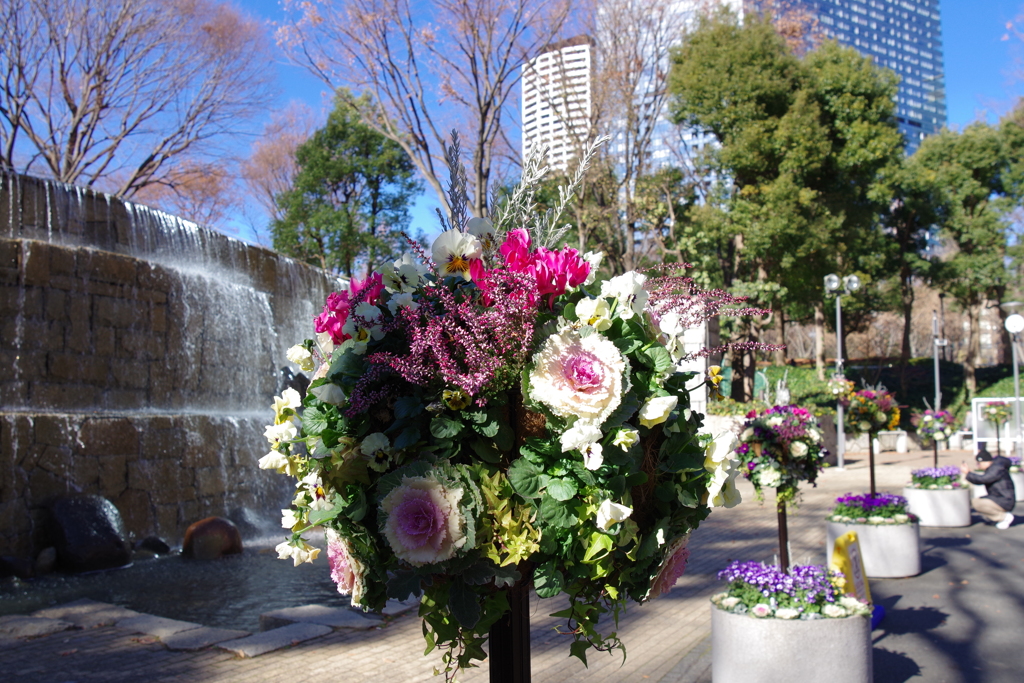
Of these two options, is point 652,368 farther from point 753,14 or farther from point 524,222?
point 753,14

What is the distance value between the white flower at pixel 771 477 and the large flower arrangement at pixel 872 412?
13.0 feet

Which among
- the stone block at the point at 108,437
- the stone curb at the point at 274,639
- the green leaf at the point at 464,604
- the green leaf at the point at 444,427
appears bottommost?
Answer: the stone curb at the point at 274,639

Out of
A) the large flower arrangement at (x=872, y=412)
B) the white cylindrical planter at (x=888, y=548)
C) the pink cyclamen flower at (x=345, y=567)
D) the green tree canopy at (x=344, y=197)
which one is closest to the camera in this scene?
the pink cyclamen flower at (x=345, y=567)

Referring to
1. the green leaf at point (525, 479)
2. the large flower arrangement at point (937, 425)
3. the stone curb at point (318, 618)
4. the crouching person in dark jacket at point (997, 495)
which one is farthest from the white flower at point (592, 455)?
the large flower arrangement at point (937, 425)

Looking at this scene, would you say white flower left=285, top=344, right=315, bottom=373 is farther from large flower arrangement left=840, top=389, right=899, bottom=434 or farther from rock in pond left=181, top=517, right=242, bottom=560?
large flower arrangement left=840, top=389, right=899, bottom=434

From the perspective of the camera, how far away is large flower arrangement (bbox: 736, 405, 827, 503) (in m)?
5.96

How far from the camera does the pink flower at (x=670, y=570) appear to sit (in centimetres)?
166

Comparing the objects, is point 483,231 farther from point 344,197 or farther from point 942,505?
point 344,197

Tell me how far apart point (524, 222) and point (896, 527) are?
752 cm

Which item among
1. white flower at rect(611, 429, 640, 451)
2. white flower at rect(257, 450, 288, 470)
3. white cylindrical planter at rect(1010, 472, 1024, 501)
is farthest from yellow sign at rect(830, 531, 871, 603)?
white cylindrical planter at rect(1010, 472, 1024, 501)

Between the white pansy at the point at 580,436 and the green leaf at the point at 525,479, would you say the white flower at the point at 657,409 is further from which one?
the green leaf at the point at 525,479

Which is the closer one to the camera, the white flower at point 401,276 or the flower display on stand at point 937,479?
the white flower at point 401,276

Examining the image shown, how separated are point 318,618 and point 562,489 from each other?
191 inches

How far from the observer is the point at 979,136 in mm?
28906
